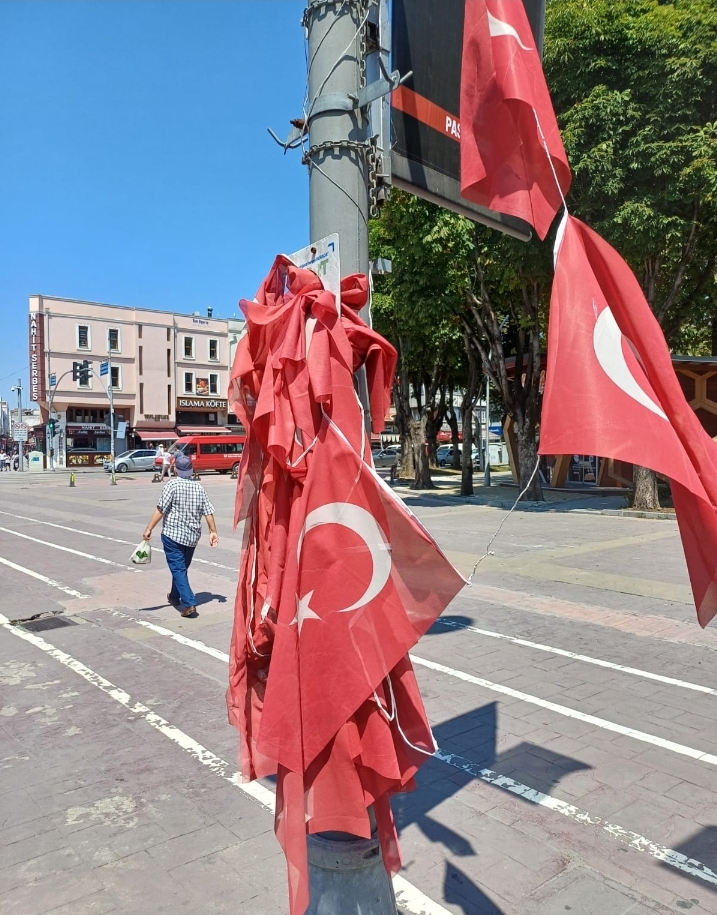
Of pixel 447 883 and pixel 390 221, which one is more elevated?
pixel 390 221

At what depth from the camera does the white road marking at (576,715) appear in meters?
4.66

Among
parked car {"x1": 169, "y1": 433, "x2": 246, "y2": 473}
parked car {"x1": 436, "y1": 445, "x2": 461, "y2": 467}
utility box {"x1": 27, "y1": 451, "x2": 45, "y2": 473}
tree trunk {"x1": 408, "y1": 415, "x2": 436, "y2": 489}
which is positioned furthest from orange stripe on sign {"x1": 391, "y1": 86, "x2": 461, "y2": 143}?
utility box {"x1": 27, "y1": 451, "x2": 45, "y2": 473}

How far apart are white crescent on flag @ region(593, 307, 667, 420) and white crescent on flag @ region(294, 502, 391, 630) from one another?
933 mm

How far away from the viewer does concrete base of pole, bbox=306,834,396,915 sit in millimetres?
2309

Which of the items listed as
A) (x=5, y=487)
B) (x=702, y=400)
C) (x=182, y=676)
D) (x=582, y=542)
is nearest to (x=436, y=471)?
(x=702, y=400)

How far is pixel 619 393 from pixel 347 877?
1.78 metres

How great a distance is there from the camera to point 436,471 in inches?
1631

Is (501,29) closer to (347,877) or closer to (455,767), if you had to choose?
(347,877)

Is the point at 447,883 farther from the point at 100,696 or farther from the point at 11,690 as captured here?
the point at 11,690

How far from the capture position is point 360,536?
2.20m

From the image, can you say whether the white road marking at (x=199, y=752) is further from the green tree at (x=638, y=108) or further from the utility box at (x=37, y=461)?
the utility box at (x=37, y=461)

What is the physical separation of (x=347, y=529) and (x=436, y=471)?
39.5m

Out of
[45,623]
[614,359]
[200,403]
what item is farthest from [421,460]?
[200,403]

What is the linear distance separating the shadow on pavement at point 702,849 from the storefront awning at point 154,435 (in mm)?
52954
